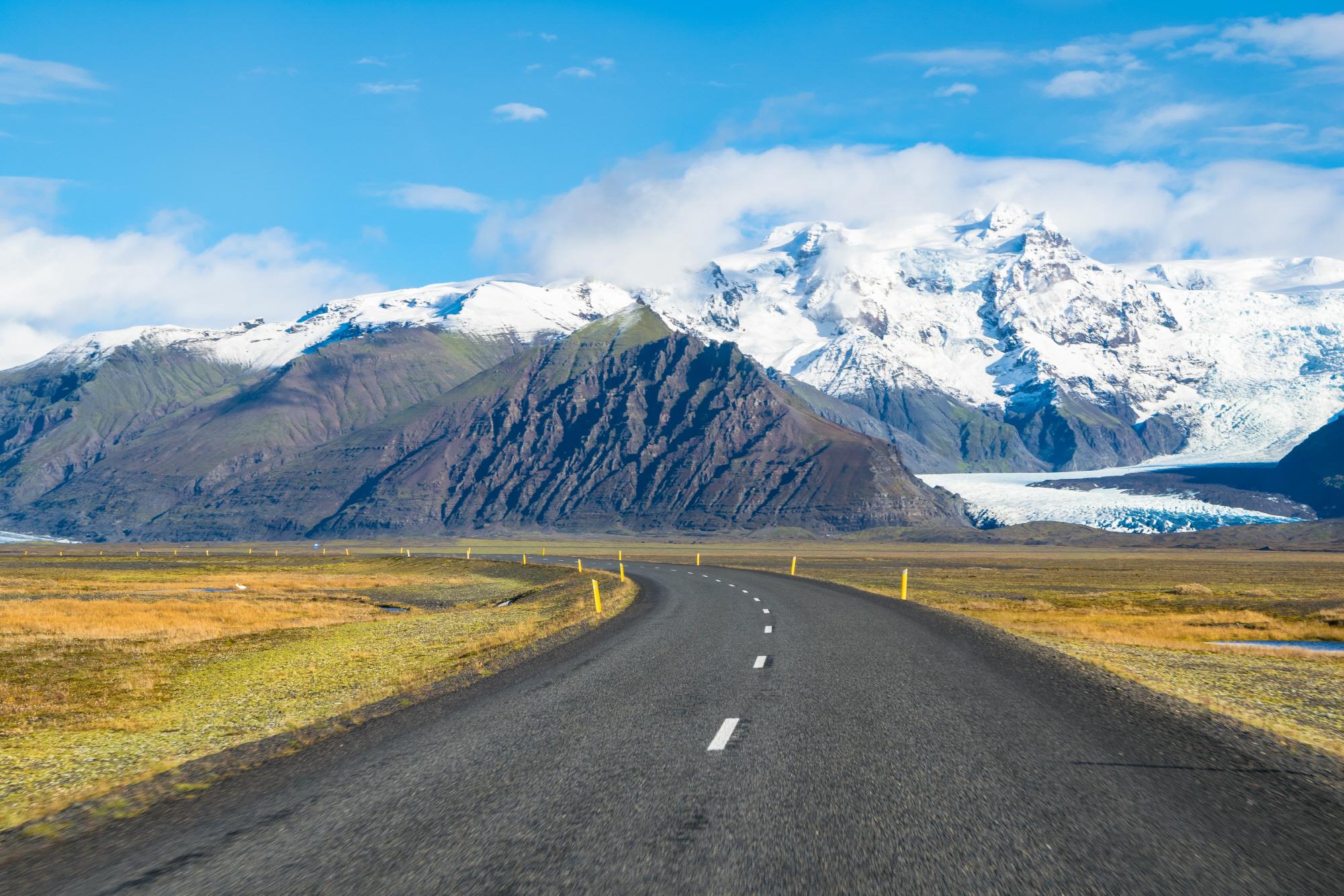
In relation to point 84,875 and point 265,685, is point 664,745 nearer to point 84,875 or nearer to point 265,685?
point 84,875

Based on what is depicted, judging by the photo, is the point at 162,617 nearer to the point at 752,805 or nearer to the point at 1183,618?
the point at 752,805

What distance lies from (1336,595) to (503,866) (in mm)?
73847

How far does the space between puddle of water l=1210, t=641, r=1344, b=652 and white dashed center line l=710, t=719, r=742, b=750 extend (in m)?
25.0

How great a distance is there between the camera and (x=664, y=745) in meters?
11.9

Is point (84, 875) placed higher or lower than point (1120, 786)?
lower

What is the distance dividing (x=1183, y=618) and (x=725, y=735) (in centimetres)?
3962

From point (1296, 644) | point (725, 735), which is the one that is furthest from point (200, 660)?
point (1296, 644)

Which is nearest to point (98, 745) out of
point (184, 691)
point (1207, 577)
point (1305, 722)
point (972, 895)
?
point (184, 691)

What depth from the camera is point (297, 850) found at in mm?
8180

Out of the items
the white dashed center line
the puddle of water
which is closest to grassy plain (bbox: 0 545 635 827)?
the white dashed center line

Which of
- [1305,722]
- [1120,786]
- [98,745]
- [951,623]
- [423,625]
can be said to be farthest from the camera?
[423,625]

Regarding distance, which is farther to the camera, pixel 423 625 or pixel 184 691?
pixel 423 625

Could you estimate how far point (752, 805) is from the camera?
9.24 m

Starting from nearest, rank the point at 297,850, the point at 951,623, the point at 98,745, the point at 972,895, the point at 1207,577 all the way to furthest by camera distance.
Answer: the point at 972,895
the point at 297,850
the point at 98,745
the point at 951,623
the point at 1207,577
